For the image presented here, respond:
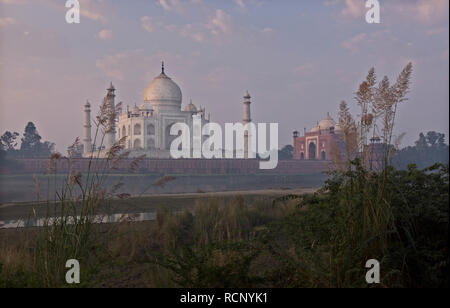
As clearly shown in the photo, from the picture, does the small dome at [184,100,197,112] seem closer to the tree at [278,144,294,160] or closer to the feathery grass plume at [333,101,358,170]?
the tree at [278,144,294,160]

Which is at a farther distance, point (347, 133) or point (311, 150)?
point (311, 150)

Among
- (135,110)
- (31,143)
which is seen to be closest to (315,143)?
(135,110)

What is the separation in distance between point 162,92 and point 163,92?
0.32 feet

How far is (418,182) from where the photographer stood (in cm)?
317

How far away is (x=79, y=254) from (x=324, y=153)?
37.6 meters

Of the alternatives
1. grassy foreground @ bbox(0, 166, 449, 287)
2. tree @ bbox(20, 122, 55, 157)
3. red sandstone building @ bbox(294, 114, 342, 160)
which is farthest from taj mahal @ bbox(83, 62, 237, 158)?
grassy foreground @ bbox(0, 166, 449, 287)

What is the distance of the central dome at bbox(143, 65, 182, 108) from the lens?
1398 inches

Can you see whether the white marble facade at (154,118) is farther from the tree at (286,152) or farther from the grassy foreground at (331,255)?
the grassy foreground at (331,255)

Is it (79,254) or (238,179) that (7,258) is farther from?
(238,179)

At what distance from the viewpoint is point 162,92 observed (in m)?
35.7

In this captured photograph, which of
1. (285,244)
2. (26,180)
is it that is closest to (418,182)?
(285,244)

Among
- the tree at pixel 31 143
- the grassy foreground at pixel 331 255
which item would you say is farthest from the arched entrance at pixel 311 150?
the grassy foreground at pixel 331 255

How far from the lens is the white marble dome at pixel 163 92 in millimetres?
35531

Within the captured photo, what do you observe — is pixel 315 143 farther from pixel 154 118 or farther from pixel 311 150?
pixel 154 118
